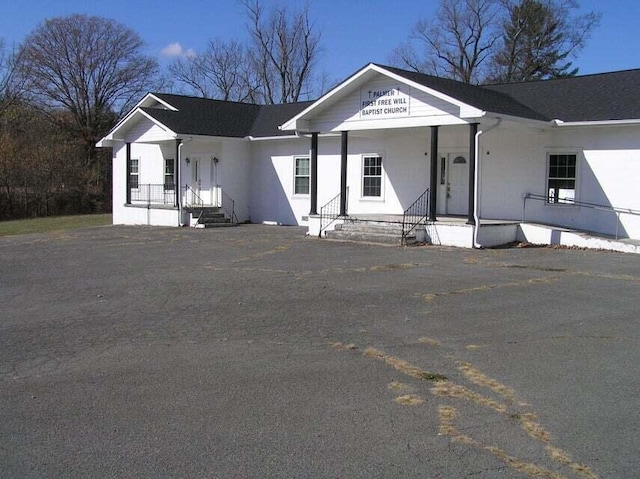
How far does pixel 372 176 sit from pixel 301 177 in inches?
132

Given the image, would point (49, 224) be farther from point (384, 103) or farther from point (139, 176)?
point (384, 103)

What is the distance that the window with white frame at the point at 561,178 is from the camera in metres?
18.6

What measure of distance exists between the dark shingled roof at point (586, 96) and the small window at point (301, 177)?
7.59m

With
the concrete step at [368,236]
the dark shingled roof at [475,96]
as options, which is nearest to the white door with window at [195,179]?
the concrete step at [368,236]

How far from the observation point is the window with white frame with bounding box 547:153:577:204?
61.0 ft

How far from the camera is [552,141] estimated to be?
19.0 m

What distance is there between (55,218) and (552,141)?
83.2 feet

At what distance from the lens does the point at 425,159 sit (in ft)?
70.9

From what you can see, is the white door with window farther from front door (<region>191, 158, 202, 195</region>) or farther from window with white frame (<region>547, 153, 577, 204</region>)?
window with white frame (<region>547, 153, 577, 204</region>)

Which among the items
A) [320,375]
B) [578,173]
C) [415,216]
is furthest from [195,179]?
[320,375]

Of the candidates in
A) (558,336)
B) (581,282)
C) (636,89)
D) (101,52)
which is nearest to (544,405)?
(558,336)

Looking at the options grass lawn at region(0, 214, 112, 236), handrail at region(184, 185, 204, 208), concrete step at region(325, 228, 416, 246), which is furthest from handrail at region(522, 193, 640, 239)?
grass lawn at region(0, 214, 112, 236)

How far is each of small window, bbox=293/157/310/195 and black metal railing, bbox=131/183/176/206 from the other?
5.81m

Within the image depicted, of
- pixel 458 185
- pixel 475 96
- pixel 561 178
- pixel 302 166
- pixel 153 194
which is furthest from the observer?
pixel 153 194
